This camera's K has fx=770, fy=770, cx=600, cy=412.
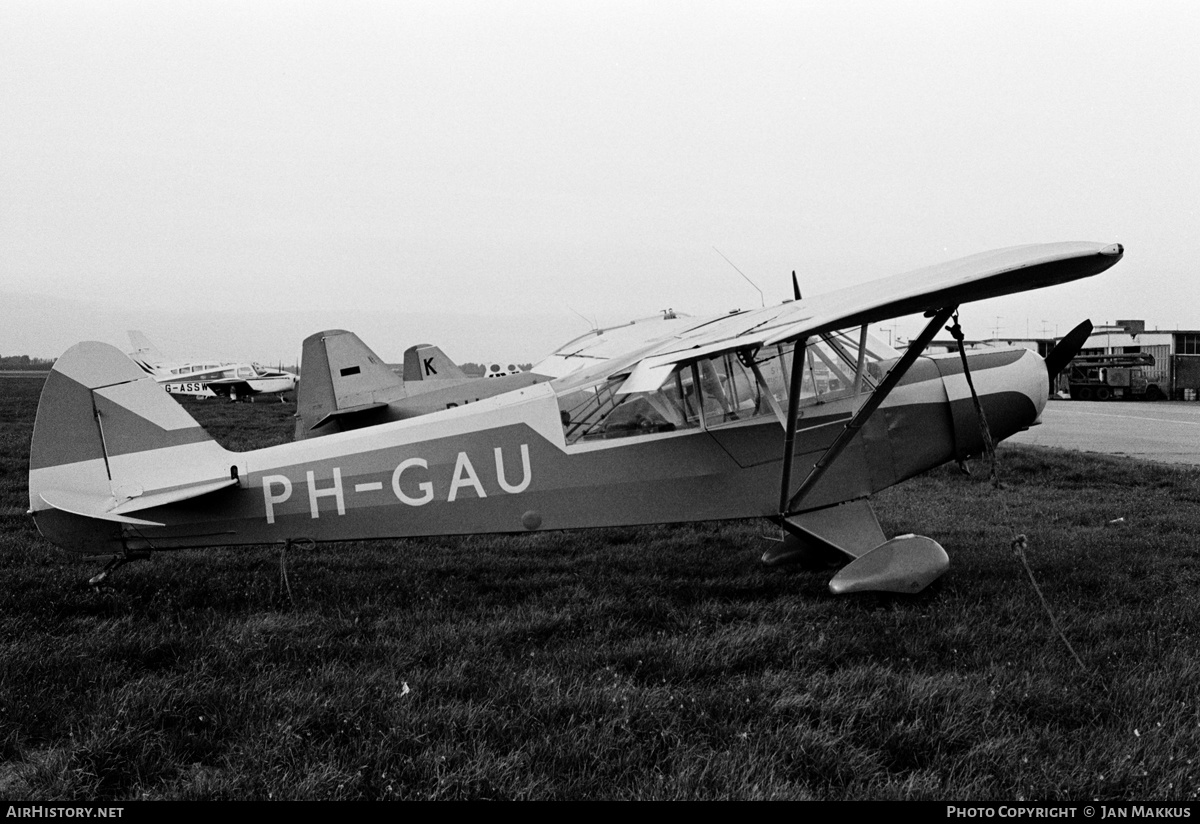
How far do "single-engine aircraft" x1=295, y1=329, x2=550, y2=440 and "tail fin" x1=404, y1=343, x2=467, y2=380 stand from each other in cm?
109

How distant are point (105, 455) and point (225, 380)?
3645 cm

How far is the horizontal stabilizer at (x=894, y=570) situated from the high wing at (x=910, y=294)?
5.35 ft

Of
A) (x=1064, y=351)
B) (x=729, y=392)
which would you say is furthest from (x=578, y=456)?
(x=1064, y=351)

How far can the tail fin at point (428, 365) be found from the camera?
14273 millimetres

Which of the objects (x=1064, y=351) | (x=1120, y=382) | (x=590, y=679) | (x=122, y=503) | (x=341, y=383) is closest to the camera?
(x=590, y=679)

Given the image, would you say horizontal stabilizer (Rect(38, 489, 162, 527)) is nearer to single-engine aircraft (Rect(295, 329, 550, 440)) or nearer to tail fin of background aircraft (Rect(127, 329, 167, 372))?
single-engine aircraft (Rect(295, 329, 550, 440))

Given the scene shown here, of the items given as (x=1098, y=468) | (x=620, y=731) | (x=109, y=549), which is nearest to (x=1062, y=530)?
(x=1098, y=468)

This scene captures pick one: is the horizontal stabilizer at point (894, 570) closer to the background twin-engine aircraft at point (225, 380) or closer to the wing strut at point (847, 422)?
the wing strut at point (847, 422)

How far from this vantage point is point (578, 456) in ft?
18.1

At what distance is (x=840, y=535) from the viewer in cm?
571

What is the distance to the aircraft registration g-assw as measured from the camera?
5117mm

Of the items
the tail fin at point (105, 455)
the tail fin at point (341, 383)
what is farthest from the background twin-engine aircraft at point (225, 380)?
the tail fin at point (105, 455)

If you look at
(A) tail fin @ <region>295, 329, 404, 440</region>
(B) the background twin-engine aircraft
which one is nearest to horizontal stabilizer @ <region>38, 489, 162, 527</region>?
(A) tail fin @ <region>295, 329, 404, 440</region>

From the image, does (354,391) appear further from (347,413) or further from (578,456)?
(578,456)
